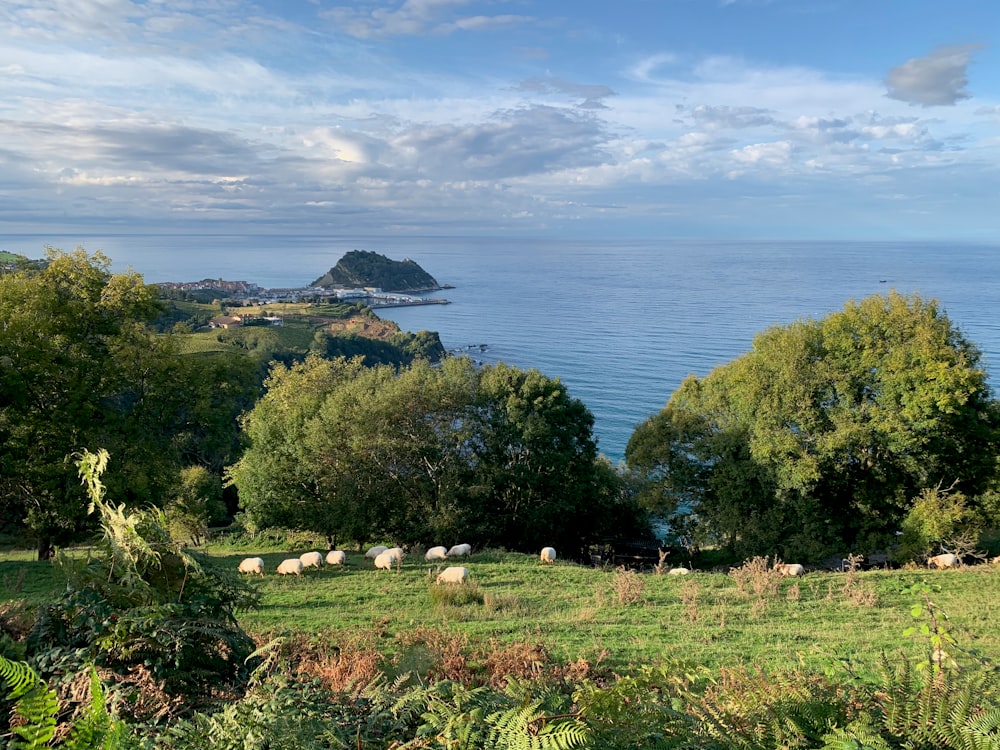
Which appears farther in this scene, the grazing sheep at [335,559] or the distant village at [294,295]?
the distant village at [294,295]

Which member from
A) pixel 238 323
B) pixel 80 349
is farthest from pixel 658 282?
pixel 80 349

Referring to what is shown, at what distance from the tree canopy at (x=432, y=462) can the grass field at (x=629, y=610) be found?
7.72 m

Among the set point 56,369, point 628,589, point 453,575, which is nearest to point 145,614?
point 453,575

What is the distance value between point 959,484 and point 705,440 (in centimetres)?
811

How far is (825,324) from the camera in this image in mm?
21609

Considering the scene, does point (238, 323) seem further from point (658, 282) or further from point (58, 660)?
point (658, 282)

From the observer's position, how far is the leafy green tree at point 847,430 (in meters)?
19.7

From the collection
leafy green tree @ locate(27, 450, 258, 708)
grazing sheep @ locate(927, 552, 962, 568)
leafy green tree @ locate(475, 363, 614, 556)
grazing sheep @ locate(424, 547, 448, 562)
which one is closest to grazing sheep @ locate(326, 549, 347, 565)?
grazing sheep @ locate(424, 547, 448, 562)

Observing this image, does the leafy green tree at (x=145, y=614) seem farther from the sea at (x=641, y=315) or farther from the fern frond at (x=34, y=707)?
the sea at (x=641, y=315)

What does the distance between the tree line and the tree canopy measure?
0.08 m

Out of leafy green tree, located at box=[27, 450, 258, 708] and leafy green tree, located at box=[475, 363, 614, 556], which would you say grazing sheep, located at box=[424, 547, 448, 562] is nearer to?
leafy green tree, located at box=[475, 363, 614, 556]

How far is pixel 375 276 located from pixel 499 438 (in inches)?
6244

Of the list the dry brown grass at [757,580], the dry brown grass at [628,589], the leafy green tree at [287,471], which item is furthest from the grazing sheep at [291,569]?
the dry brown grass at [757,580]

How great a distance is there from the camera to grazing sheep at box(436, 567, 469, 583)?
511 inches
